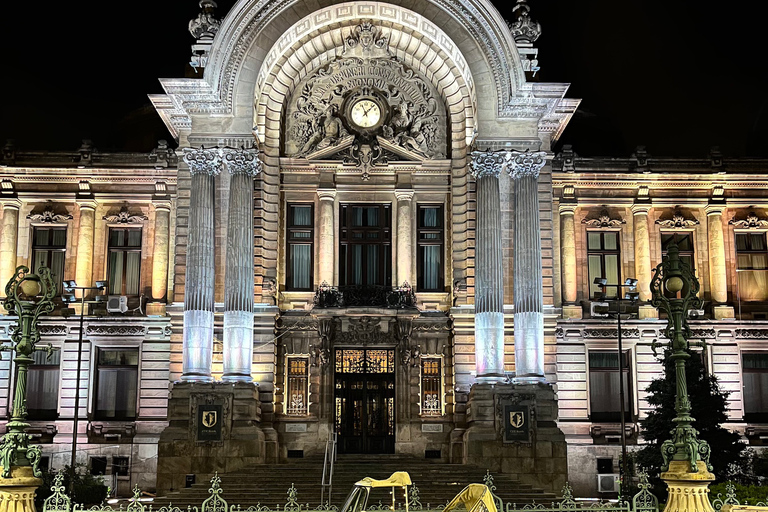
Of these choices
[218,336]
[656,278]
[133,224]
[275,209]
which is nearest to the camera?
[656,278]

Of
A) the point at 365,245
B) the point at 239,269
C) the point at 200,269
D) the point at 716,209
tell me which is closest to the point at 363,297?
the point at 365,245

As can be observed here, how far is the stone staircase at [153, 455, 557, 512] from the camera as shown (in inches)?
952

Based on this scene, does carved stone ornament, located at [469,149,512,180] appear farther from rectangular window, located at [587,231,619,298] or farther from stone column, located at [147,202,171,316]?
stone column, located at [147,202,171,316]

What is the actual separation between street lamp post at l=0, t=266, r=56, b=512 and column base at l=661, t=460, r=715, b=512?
970 centimetres

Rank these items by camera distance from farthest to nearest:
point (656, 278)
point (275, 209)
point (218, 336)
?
point (275, 209), point (218, 336), point (656, 278)

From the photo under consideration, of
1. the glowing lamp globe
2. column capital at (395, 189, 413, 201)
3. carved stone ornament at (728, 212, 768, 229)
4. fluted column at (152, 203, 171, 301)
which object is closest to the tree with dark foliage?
carved stone ornament at (728, 212, 768, 229)

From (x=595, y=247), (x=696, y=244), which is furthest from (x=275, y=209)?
(x=696, y=244)

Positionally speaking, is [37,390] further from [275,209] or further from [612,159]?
[612,159]

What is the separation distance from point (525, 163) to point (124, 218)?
14783mm

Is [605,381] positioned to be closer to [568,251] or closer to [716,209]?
[568,251]

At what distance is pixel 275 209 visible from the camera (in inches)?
1216

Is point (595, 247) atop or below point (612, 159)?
below

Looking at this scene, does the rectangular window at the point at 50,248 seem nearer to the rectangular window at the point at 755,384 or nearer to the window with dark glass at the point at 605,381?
the window with dark glass at the point at 605,381

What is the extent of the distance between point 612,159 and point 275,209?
1276cm
